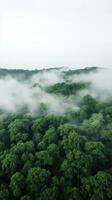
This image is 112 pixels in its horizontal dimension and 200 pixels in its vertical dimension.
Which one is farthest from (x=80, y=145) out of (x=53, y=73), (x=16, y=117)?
(x=53, y=73)

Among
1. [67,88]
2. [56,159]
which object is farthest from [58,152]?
[67,88]

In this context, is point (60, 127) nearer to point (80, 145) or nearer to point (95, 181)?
point (80, 145)

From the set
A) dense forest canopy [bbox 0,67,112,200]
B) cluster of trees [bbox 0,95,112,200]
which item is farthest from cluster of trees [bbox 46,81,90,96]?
cluster of trees [bbox 0,95,112,200]

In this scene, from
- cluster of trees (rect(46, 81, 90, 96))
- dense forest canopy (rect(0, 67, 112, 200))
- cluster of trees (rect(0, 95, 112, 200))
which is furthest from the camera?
cluster of trees (rect(46, 81, 90, 96))

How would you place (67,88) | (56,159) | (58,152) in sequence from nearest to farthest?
(56,159)
(58,152)
(67,88)

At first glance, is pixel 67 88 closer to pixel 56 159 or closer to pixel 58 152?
pixel 58 152

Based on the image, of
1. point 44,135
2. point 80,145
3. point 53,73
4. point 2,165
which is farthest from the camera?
point 53,73

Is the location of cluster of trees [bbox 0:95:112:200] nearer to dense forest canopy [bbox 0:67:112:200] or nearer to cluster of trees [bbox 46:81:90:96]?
dense forest canopy [bbox 0:67:112:200]

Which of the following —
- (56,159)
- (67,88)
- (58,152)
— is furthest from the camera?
(67,88)
